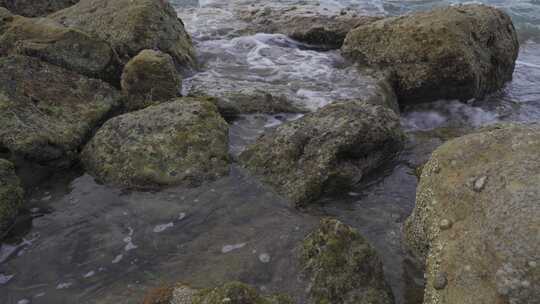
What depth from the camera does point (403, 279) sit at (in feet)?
16.7

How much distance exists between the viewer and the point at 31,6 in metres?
13.2

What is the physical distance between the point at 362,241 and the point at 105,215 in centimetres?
336

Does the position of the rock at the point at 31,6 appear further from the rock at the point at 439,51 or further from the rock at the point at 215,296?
the rock at the point at 215,296

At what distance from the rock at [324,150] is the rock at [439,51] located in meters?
2.87

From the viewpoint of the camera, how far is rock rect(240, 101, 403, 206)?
653cm

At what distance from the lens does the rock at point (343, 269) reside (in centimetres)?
455

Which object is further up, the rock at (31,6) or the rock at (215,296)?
the rock at (31,6)

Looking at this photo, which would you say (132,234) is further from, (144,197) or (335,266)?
(335,266)

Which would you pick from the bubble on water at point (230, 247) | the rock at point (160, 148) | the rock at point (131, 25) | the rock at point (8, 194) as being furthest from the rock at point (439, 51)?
the rock at point (8, 194)

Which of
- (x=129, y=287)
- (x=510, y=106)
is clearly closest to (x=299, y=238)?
(x=129, y=287)

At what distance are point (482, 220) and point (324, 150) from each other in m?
2.73

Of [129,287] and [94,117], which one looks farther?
[94,117]

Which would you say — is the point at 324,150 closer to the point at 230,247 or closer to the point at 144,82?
the point at 230,247

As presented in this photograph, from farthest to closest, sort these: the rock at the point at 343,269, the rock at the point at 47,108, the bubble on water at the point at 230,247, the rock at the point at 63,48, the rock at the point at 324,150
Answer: the rock at the point at 63,48 → the rock at the point at 47,108 → the rock at the point at 324,150 → the bubble on water at the point at 230,247 → the rock at the point at 343,269
